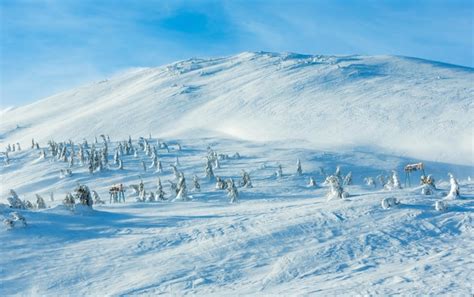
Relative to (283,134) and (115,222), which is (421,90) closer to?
(283,134)

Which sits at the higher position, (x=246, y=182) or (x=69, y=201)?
(x=69, y=201)

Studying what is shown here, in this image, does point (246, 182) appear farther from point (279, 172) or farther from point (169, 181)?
point (169, 181)

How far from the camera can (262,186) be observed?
107 ft

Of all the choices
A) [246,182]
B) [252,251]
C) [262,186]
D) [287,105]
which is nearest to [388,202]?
[252,251]

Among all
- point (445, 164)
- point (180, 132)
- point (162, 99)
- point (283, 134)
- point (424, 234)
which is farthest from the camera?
point (162, 99)

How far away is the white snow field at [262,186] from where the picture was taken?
41.0 feet

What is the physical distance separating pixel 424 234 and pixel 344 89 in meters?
A: 64.4

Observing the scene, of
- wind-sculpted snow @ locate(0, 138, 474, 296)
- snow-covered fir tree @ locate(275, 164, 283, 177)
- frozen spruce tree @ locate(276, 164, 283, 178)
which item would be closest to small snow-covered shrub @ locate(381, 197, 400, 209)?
wind-sculpted snow @ locate(0, 138, 474, 296)

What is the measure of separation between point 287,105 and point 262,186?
1642 inches

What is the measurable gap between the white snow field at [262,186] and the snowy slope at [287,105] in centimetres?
40

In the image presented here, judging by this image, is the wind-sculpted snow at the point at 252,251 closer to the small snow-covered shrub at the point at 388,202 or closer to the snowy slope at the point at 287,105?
the small snow-covered shrub at the point at 388,202

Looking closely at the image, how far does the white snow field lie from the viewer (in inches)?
492

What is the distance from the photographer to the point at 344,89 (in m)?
77.6

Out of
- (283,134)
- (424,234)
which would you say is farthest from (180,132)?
(424,234)
